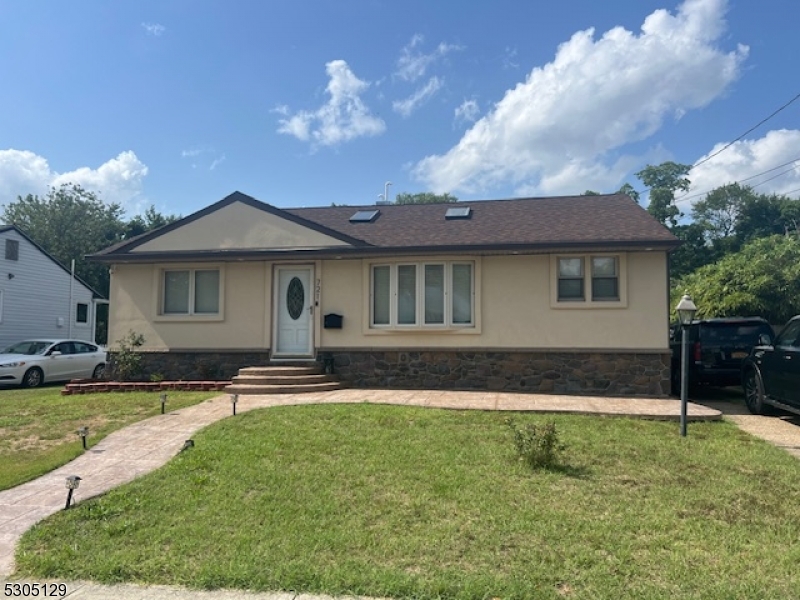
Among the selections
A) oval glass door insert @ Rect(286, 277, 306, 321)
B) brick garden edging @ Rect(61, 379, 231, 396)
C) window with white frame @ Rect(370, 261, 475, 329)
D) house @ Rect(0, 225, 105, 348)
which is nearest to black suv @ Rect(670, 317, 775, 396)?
window with white frame @ Rect(370, 261, 475, 329)

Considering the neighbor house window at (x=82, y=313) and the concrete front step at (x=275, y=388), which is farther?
the neighbor house window at (x=82, y=313)

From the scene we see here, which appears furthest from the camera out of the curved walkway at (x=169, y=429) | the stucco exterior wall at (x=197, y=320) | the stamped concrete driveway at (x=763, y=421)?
the stucco exterior wall at (x=197, y=320)

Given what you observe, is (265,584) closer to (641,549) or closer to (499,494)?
(499,494)

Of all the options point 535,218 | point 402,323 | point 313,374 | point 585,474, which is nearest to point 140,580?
point 585,474

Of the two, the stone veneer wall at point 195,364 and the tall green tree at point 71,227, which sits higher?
the tall green tree at point 71,227

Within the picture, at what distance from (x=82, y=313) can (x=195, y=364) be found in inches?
663

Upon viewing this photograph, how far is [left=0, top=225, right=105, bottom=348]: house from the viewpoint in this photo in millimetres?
20250

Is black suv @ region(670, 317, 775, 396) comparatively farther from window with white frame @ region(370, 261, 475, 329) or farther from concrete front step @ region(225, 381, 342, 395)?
concrete front step @ region(225, 381, 342, 395)

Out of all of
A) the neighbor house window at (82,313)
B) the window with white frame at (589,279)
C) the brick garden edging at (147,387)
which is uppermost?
the window with white frame at (589,279)

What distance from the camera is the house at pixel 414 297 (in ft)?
35.3

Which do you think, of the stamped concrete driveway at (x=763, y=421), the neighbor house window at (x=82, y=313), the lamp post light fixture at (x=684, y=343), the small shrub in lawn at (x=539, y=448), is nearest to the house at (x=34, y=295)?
the neighbor house window at (x=82, y=313)

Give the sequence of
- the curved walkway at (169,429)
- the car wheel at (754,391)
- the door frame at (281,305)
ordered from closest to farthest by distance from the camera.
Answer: the curved walkway at (169,429), the car wheel at (754,391), the door frame at (281,305)

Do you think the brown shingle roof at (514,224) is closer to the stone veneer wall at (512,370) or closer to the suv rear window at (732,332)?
the suv rear window at (732,332)

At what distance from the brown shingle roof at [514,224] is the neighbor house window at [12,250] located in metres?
13.8
